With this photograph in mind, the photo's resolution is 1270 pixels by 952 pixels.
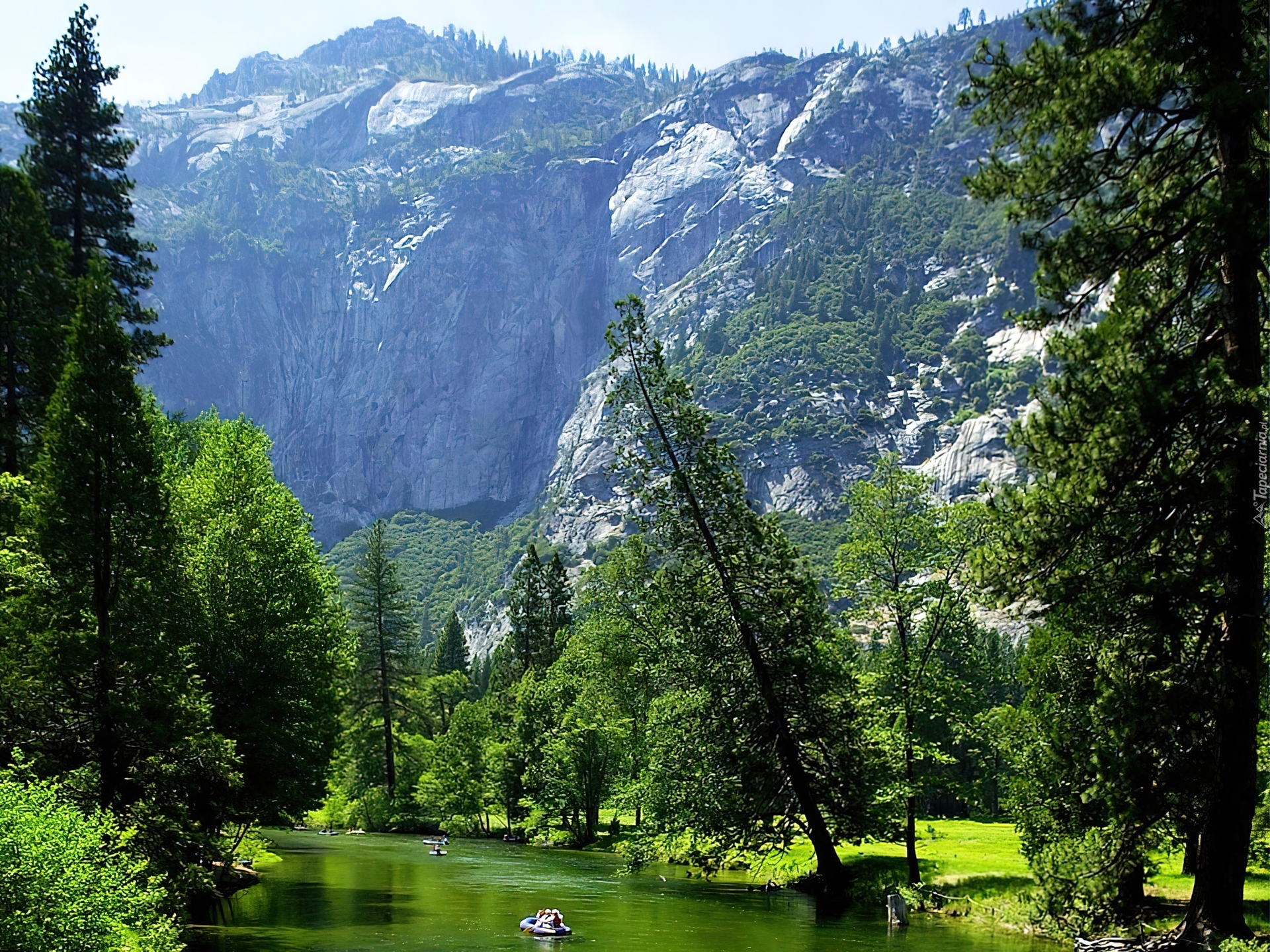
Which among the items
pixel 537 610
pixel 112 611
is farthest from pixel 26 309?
pixel 537 610

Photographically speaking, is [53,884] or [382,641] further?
[382,641]

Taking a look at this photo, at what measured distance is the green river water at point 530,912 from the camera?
23828 millimetres

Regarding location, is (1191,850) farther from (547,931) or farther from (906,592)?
(547,931)

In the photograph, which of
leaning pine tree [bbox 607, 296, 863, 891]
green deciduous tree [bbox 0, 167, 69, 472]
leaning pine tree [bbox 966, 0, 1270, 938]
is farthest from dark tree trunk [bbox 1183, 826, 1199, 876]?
green deciduous tree [bbox 0, 167, 69, 472]

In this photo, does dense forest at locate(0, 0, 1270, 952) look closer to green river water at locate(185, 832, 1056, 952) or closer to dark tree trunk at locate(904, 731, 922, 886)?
dark tree trunk at locate(904, 731, 922, 886)

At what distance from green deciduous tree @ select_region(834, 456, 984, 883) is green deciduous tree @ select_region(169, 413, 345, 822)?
58.7ft

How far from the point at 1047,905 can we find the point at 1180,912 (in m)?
5.03

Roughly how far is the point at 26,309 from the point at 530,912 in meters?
23.6

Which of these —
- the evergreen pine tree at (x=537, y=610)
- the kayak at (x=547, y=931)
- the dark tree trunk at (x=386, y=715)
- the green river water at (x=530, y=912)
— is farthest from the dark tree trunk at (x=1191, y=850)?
the dark tree trunk at (x=386, y=715)

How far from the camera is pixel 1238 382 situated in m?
13.8

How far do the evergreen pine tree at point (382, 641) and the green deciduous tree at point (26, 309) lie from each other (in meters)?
50.7

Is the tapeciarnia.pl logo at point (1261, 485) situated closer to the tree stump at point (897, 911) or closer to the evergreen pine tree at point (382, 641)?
the tree stump at point (897, 911)

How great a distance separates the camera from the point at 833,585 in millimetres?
31422

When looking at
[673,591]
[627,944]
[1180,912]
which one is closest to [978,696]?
[673,591]
